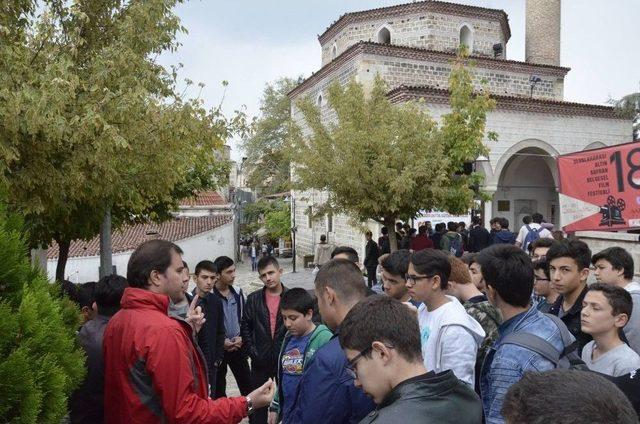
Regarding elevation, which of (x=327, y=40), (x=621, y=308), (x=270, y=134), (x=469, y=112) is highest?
(x=327, y=40)

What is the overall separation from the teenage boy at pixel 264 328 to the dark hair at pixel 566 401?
11.9ft

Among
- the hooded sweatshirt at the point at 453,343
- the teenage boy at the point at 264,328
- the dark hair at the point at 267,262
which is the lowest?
the teenage boy at the point at 264,328

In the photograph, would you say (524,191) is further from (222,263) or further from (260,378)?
(260,378)

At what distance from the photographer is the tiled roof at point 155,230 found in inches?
1020

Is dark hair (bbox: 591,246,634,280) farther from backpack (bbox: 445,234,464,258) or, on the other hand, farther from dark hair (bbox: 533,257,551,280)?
backpack (bbox: 445,234,464,258)

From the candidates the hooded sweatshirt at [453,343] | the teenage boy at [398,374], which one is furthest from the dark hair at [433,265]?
the teenage boy at [398,374]

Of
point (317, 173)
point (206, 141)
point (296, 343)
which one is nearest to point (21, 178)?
point (206, 141)

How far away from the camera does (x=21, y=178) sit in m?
4.83

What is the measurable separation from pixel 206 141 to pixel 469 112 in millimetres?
8395

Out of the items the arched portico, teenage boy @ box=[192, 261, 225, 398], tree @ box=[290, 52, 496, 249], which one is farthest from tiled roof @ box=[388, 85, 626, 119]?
teenage boy @ box=[192, 261, 225, 398]

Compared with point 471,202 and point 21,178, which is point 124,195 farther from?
point 471,202

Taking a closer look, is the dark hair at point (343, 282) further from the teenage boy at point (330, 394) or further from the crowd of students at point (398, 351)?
the teenage boy at point (330, 394)

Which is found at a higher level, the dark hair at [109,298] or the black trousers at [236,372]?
the dark hair at [109,298]

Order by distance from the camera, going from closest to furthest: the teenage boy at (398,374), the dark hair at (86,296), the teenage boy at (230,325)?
the teenage boy at (398,374), the dark hair at (86,296), the teenage boy at (230,325)
